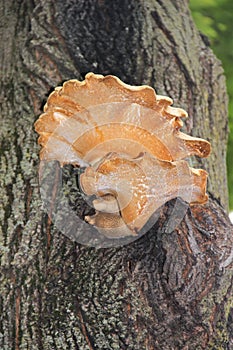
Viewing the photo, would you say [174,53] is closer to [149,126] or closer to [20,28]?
[20,28]

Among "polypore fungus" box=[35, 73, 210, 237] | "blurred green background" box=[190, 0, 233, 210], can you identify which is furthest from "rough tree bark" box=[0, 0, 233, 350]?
"blurred green background" box=[190, 0, 233, 210]

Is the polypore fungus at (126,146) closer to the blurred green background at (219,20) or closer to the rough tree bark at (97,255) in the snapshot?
the rough tree bark at (97,255)

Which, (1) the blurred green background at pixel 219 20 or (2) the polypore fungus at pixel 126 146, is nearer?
(2) the polypore fungus at pixel 126 146

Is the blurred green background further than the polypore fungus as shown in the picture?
Yes

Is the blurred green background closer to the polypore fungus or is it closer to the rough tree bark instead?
the rough tree bark

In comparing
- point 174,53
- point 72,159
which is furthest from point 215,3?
point 72,159

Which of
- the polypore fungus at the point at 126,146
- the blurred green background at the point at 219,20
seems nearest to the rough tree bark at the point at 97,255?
the polypore fungus at the point at 126,146
